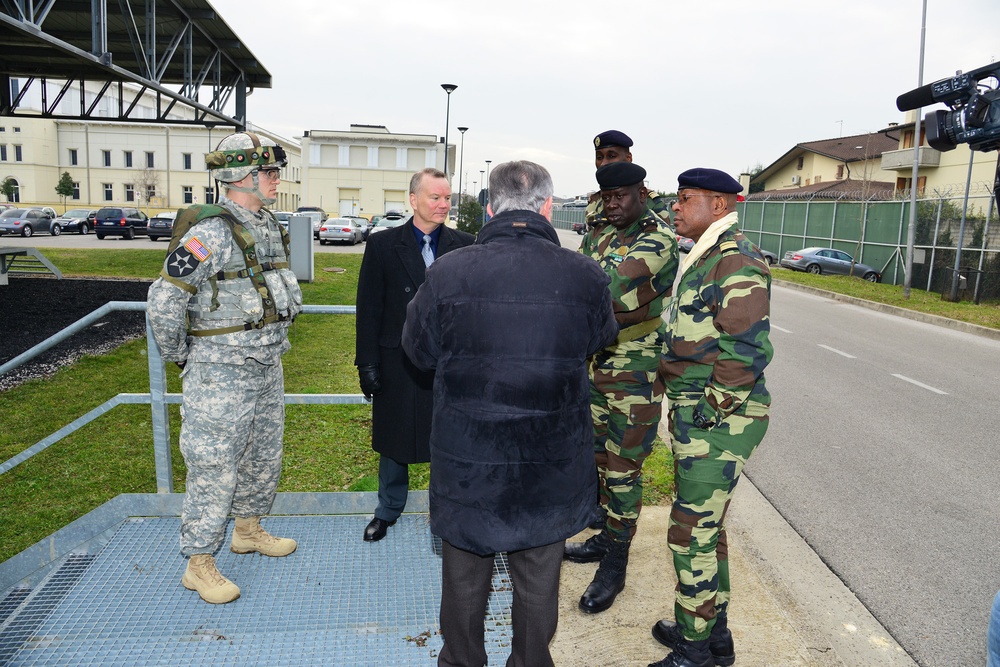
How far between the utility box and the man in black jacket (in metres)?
14.1

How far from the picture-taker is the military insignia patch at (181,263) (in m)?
3.16

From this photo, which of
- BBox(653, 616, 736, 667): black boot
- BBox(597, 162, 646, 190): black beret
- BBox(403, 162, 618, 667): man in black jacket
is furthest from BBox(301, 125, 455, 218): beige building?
BBox(403, 162, 618, 667): man in black jacket

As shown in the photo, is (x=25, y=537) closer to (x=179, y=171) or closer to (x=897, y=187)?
(x=897, y=187)

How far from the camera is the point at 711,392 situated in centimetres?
279

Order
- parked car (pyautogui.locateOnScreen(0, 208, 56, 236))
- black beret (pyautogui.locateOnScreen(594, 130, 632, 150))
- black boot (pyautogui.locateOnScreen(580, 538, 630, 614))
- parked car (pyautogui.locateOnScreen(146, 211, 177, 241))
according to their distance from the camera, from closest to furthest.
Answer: black boot (pyautogui.locateOnScreen(580, 538, 630, 614))
black beret (pyautogui.locateOnScreen(594, 130, 632, 150))
parked car (pyautogui.locateOnScreen(146, 211, 177, 241))
parked car (pyautogui.locateOnScreen(0, 208, 56, 236))

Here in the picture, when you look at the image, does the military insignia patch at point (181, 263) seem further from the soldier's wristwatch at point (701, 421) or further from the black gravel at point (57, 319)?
the black gravel at point (57, 319)

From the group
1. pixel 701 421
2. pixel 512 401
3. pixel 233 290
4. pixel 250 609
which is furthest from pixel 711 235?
pixel 250 609

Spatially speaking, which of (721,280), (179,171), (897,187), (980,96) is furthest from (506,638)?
(179,171)

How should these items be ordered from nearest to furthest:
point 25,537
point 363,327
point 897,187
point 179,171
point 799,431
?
point 363,327
point 25,537
point 799,431
point 897,187
point 179,171

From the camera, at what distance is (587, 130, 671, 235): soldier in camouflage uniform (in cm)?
394

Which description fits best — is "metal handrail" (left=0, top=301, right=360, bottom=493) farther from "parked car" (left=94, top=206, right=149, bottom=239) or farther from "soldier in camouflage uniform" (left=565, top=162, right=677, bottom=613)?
"parked car" (left=94, top=206, right=149, bottom=239)

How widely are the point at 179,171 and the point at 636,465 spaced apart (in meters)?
69.1

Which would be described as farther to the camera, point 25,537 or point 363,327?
point 25,537

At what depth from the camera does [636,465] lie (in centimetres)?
357
